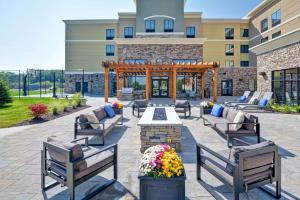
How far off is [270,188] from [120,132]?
19.0ft

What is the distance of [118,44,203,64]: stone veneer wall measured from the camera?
26.9 meters

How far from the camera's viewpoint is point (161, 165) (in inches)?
120

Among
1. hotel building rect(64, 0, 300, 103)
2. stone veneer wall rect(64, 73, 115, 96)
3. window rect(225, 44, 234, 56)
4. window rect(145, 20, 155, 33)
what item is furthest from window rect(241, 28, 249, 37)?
stone veneer wall rect(64, 73, 115, 96)

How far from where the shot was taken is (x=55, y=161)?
3693 mm

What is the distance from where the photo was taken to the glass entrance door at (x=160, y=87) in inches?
1093

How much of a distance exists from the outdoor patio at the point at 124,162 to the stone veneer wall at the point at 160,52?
18143mm

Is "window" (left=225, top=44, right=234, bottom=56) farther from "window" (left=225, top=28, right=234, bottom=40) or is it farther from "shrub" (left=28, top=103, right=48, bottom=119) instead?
"shrub" (left=28, top=103, right=48, bottom=119)

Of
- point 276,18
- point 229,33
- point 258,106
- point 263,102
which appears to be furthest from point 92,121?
point 229,33

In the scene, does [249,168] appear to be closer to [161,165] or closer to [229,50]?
[161,165]

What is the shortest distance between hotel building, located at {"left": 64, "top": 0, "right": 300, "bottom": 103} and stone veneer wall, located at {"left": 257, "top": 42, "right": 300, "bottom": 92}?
14 cm

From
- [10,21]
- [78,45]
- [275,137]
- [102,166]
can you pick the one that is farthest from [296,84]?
[78,45]

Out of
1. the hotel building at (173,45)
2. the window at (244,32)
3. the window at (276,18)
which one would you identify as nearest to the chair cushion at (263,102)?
the hotel building at (173,45)

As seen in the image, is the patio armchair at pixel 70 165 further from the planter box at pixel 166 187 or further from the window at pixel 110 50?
the window at pixel 110 50

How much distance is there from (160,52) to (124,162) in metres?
22.9
